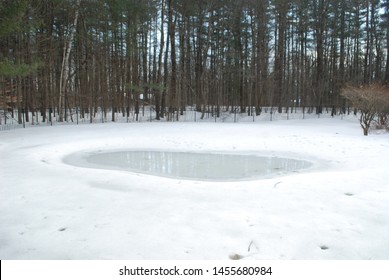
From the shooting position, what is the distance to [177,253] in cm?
292

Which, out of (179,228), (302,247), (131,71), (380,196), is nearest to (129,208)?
(179,228)

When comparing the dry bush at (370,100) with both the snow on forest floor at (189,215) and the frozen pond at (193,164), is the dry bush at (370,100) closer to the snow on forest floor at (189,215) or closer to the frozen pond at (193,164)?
the frozen pond at (193,164)

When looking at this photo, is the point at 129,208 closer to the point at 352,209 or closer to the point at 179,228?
the point at 179,228

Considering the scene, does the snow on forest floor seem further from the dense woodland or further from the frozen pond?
the dense woodland

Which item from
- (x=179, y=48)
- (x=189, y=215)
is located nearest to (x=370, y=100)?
(x=189, y=215)

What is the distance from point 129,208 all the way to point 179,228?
1.01 m

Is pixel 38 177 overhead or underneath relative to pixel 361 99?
underneath

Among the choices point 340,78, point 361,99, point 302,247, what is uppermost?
point 340,78

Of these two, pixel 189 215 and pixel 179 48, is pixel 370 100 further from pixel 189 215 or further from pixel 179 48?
pixel 179 48

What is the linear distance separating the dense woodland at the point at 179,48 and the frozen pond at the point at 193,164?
37.4ft

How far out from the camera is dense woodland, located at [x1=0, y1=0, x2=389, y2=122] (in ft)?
66.1

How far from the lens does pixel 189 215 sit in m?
3.91

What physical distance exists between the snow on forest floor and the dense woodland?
49.5 ft

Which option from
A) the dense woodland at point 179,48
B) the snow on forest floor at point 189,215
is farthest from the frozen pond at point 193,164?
the dense woodland at point 179,48
